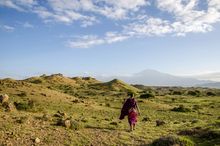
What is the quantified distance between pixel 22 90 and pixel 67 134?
26570 mm

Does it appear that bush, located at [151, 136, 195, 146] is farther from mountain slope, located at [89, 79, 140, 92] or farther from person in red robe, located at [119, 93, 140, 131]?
mountain slope, located at [89, 79, 140, 92]

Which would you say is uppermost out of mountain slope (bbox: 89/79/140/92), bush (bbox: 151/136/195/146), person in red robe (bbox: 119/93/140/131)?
mountain slope (bbox: 89/79/140/92)

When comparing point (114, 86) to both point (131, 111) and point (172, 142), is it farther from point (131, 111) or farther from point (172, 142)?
point (172, 142)

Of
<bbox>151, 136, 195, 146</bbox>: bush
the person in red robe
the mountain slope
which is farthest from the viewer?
the mountain slope

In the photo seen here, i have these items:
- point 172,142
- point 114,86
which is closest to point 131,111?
point 172,142

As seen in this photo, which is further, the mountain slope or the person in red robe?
the mountain slope

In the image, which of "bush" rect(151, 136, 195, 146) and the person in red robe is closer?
"bush" rect(151, 136, 195, 146)

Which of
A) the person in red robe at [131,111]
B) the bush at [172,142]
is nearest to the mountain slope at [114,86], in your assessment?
the person in red robe at [131,111]

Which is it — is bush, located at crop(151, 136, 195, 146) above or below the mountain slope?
below

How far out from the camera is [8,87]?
47.4m

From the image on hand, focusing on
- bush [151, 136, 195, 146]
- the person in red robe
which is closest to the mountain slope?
the person in red robe

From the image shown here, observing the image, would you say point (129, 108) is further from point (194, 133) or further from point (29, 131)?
point (29, 131)

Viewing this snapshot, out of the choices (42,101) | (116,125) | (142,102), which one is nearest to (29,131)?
(116,125)

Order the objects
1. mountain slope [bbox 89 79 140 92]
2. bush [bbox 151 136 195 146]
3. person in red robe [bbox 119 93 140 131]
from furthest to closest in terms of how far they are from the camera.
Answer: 1. mountain slope [bbox 89 79 140 92]
2. person in red robe [bbox 119 93 140 131]
3. bush [bbox 151 136 195 146]
